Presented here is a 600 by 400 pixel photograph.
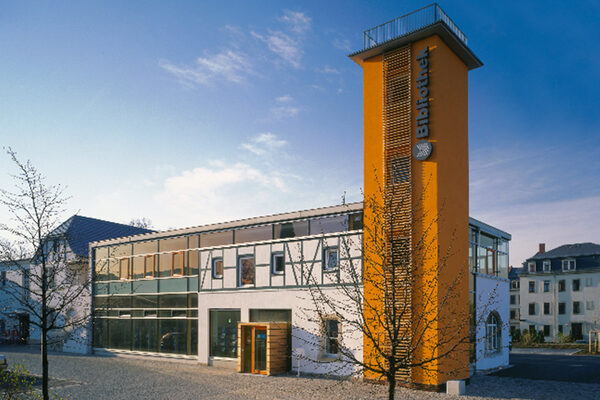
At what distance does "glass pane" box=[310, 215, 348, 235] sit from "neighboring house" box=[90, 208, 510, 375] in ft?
0.14

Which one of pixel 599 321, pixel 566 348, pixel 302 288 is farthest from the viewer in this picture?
pixel 599 321

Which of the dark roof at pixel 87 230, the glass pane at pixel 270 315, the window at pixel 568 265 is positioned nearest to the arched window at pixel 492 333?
the glass pane at pixel 270 315

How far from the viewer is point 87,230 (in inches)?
1506

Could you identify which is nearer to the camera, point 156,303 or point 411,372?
point 411,372

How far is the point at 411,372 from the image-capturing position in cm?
1727

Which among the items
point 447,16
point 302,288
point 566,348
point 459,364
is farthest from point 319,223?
point 566,348

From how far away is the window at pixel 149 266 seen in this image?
2864 cm

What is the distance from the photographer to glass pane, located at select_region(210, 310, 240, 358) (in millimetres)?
23625

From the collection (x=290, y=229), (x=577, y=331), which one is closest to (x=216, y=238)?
(x=290, y=229)

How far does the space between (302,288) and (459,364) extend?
21.8ft

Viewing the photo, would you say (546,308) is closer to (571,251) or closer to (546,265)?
(546,265)

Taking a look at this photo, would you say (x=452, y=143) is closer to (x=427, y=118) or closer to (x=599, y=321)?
(x=427, y=118)

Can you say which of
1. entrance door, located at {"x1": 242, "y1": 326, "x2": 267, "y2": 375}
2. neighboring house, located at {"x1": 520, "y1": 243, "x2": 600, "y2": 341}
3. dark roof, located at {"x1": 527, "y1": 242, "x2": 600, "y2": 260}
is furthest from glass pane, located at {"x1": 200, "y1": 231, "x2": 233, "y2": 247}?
dark roof, located at {"x1": 527, "y1": 242, "x2": 600, "y2": 260}

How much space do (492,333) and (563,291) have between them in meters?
37.1
